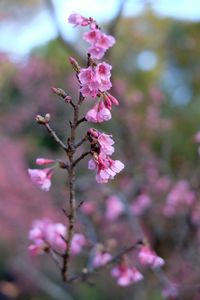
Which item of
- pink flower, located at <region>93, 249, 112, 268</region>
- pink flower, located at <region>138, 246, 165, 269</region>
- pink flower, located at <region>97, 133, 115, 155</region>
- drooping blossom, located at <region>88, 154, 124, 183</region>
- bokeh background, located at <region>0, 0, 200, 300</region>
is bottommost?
bokeh background, located at <region>0, 0, 200, 300</region>

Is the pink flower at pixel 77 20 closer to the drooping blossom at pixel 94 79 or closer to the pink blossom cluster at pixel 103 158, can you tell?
the drooping blossom at pixel 94 79

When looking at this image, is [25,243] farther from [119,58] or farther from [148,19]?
[148,19]

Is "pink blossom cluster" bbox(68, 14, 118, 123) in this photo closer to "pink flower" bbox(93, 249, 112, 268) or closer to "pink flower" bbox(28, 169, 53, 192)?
"pink flower" bbox(28, 169, 53, 192)

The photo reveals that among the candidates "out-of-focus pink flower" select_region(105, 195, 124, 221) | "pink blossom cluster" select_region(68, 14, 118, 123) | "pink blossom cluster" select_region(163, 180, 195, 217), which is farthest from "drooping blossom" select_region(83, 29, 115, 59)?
"out-of-focus pink flower" select_region(105, 195, 124, 221)

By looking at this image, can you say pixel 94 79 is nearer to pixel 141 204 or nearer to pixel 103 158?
pixel 103 158

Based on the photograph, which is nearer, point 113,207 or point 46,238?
point 46,238

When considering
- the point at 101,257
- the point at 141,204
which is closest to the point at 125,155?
the point at 141,204
